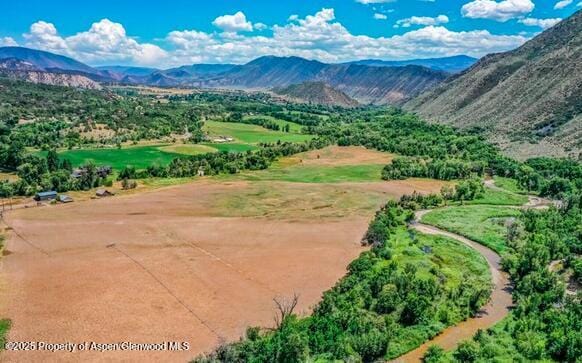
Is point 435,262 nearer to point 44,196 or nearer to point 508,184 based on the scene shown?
point 508,184

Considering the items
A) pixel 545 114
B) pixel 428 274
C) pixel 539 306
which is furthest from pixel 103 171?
pixel 545 114

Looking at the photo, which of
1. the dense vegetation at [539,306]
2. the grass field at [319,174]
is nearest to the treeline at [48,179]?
the grass field at [319,174]

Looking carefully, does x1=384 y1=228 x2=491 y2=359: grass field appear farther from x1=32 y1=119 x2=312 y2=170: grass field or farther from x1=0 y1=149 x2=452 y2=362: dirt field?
x1=32 y1=119 x2=312 y2=170: grass field

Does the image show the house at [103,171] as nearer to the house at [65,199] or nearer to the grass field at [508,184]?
the house at [65,199]

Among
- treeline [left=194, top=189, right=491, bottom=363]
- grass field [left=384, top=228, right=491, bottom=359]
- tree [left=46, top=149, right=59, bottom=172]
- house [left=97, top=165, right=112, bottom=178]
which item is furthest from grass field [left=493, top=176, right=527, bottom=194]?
tree [left=46, top=149, right=59, bottom=172]

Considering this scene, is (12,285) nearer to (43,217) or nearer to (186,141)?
(43,217)
